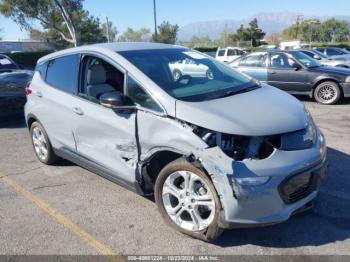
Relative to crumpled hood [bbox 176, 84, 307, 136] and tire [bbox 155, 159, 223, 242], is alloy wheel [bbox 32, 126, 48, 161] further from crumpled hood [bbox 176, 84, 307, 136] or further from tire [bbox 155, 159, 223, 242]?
crumpled hood [bbox 176, 84, 307, 136]

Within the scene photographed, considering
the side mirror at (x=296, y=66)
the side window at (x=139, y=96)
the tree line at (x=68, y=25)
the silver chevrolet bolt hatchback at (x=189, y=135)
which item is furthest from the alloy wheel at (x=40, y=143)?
the tree line at (x=68, y=25)

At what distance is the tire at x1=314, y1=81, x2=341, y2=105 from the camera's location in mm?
9570

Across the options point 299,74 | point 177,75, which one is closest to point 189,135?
point 177,75

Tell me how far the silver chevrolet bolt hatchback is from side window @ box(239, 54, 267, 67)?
634 centimetres

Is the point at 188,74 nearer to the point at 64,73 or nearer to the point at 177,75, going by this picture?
the point at 177,75

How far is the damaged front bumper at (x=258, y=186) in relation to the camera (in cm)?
290

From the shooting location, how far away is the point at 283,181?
2.97 m

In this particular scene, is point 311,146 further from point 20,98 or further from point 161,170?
point 20,98

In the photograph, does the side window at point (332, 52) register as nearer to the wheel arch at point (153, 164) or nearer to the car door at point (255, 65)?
the car door at point (255, 65)

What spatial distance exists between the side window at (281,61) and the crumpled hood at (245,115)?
6.91 metres

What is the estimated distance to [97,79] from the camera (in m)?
4.21

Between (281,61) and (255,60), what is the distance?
767 mm

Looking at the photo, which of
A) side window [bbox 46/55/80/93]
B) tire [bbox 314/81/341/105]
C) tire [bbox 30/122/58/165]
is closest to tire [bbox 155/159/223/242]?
side window [bbox 46/55/80/93]

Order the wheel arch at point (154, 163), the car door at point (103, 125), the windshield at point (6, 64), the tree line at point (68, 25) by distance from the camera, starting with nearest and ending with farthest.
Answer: the wheel arch at point (154, 163) < the car door at point (103, 125) < the windshield at point (6, 64) < the tree line at point (68, 25)
